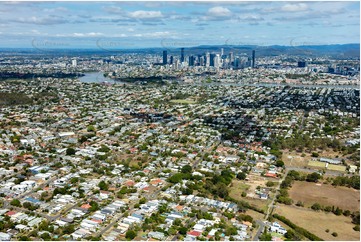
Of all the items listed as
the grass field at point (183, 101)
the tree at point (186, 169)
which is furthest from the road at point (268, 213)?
the grass field at point (183, 101)

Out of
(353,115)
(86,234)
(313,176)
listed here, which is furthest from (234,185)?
(353,115)

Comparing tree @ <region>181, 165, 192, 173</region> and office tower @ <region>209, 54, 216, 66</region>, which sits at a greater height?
office tower @ <region>209, 54, 216, 66</region>

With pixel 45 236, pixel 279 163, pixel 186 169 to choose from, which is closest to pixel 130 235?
pixel 45 236

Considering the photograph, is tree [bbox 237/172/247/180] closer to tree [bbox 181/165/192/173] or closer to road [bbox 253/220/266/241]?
tree [bbox 181/165/192/173]

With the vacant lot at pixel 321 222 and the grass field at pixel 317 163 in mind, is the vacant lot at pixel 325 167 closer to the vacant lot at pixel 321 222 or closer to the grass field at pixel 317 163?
the grass field at pixel 317 163

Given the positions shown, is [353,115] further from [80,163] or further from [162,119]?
[80,163]

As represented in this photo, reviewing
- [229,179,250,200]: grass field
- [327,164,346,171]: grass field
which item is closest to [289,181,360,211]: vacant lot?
[229,179,250,200]: grass field

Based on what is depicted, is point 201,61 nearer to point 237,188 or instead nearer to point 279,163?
point 279,163
